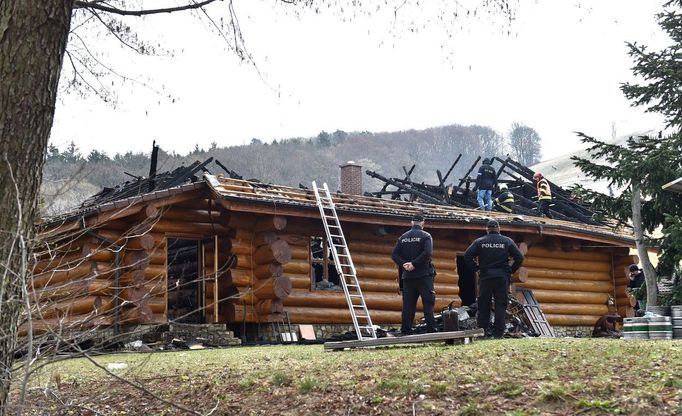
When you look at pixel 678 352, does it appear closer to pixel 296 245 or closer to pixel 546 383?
pixel 546 383

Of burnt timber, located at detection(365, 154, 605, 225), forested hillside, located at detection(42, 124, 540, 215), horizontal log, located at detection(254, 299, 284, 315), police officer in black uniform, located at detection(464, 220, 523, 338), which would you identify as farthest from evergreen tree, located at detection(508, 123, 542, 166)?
police officer in black uniform, located at detection(464, 220, 523, 338)

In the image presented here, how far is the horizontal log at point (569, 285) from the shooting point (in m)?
23.1

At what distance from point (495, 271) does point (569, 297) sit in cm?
1082

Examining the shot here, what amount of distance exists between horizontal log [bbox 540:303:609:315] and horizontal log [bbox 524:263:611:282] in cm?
77

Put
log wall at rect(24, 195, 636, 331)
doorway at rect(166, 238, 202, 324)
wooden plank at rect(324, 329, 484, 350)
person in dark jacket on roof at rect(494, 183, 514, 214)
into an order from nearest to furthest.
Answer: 1. wooden plank at rect(324, 329, 484, 350)
2. log wall at rect(24, 195, 636, 331)
3. doorway at rect(166, 238, 202, 324)
4. person in dark jacket on roof at rect(494, 183, 514, 214)

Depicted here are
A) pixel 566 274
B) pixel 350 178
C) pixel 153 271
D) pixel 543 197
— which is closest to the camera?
pixel 153 271

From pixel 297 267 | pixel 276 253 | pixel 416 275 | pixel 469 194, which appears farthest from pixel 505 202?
pixel 416 275

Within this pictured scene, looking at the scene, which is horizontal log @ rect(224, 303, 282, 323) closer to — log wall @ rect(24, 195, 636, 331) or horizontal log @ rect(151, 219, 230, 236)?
log wall @ rect(24, 195, 636, 331)

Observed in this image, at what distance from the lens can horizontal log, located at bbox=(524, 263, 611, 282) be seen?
2323 cm

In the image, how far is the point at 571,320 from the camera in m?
23.9

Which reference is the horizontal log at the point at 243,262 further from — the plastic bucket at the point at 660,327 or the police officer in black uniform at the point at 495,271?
the plastic bucket at the point at 660,327

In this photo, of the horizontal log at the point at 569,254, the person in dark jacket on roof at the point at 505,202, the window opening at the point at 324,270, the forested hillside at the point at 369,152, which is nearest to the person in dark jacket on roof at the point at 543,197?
the person in dark jacket on roof at the point at 505,202

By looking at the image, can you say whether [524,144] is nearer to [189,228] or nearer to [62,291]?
[189,228]

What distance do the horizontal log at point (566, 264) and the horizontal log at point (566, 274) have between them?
0.30 feet
